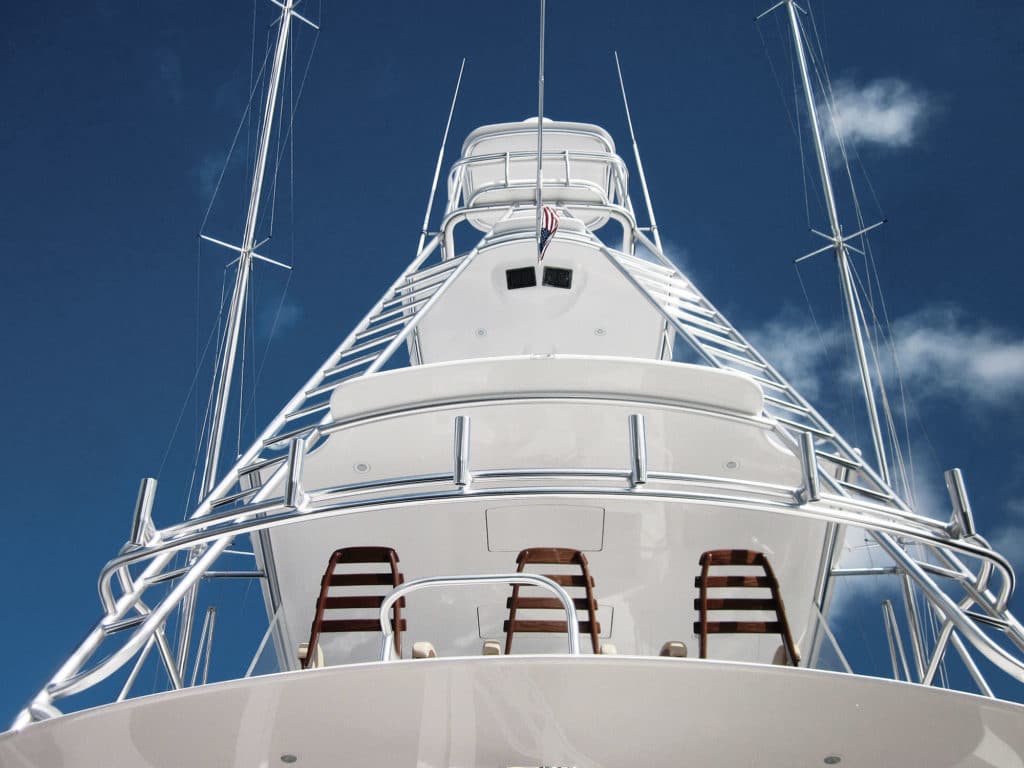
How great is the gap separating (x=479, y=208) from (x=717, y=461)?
12.4ft

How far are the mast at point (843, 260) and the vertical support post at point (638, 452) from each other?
163 inches

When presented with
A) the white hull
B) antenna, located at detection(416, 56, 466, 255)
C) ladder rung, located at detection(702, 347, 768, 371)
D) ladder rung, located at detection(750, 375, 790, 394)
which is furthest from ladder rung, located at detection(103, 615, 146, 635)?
antenna, located at detection(416, 56, 466, 255)

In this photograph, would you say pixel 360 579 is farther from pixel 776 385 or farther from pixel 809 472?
pixel 776 385

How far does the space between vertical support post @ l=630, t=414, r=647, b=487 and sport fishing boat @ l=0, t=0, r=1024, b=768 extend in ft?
0.04

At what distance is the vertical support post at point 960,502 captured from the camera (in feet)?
9.94

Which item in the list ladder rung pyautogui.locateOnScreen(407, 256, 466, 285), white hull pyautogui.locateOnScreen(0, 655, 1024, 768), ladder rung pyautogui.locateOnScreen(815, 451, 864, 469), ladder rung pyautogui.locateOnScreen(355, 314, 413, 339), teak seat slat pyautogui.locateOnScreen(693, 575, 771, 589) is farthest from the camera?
ladder rung pyautogui.locateOnScreen(407, 256, 466, 285)

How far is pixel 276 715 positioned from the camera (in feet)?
9.32

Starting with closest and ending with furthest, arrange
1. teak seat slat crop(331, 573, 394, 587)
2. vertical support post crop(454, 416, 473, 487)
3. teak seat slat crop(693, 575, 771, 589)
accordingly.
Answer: vertical support post crop(454, 416, 473, 487) → teak seat slat crop(693, 575, 771, 589) → teak seat slat crop(331, 573, 394, 587)

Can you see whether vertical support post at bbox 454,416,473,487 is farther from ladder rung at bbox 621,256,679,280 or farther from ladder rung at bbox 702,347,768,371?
ladder rung at bbox 621,256,679,280

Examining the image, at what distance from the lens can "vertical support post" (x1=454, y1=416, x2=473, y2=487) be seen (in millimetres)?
2963

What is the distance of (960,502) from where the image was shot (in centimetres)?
304

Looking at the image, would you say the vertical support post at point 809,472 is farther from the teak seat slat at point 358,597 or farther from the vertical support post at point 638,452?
the teak seat slat at point 358,597

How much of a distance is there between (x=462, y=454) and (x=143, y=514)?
4.07 feet

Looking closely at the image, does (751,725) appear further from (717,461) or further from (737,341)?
(737,341)
